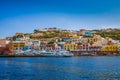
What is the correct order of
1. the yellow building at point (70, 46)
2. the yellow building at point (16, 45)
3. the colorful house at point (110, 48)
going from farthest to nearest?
1. the colorful house at point (110, 48)
2. the yellow building at point (70, 46)
3. the yellow building at point (16, 45)

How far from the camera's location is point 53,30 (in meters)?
121

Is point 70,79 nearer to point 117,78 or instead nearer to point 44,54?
point 117,78

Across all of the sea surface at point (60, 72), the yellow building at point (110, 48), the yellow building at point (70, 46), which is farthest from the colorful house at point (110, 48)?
the sea surface at point (60, 72)

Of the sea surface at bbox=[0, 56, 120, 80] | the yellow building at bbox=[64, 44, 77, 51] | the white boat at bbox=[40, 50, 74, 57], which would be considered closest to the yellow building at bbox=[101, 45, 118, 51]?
the yellow building at bbox=[64, 44, 77, 51]

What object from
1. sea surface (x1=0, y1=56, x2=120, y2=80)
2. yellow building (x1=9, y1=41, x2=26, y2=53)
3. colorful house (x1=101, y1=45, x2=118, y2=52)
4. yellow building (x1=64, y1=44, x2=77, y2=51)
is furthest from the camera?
colorful house (x1=101, y1=45, x2=118, y2=52)

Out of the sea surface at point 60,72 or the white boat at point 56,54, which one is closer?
the sea surface at point 60,72

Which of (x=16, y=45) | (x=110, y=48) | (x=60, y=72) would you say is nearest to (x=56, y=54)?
(x=16, y=45)

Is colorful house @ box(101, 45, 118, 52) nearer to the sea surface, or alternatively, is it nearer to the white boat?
the white boat

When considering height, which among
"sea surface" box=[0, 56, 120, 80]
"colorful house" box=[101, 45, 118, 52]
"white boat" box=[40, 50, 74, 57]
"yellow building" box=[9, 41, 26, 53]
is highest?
"yellow building" box=[9, 41, 26, 53]

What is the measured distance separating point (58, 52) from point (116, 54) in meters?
17.8

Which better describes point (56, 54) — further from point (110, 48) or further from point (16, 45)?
point (110, 48)

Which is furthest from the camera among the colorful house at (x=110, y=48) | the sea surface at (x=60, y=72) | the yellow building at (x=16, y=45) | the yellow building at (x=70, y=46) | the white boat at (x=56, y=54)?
the colorful house at (x=110, y=48)

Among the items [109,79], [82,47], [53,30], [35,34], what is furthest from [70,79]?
[53,30]

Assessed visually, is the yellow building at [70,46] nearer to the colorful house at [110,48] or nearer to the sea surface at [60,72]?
the colorful house at [110,48]
